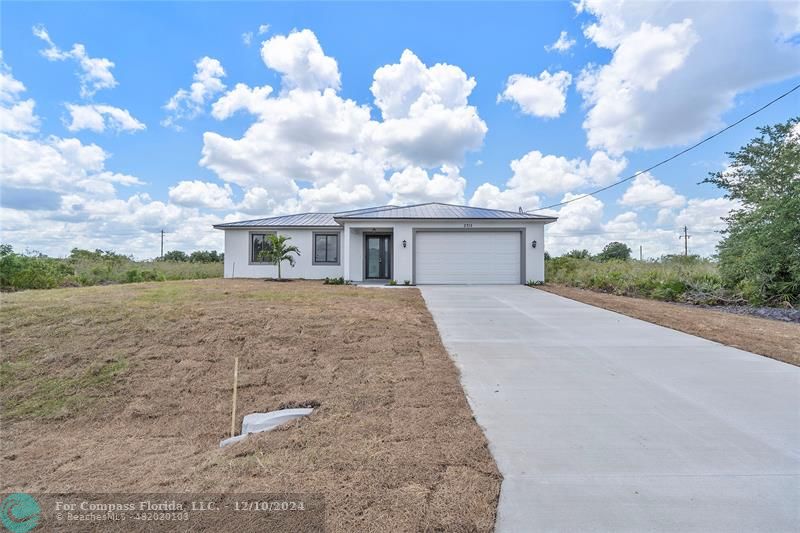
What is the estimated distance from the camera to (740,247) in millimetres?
11414

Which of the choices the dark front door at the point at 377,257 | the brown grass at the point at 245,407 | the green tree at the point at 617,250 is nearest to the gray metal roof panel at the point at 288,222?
the dark front door at the point at 377,257

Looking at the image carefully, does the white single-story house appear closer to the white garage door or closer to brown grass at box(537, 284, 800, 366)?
the white garage door

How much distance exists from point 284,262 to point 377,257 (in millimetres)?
4619

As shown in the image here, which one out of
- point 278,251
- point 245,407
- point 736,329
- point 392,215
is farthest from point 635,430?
point 278,251

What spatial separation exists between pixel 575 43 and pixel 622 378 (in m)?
11.0

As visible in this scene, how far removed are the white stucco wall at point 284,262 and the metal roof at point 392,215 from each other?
1.26ft

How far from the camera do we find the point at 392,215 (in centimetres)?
1556

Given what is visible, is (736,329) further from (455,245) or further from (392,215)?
(392,215)

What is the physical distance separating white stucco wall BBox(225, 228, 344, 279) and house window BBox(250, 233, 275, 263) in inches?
7.1

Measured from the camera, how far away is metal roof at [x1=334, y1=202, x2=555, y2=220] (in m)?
15.1

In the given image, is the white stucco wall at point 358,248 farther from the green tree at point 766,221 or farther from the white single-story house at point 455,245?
the green tree at point 766,221

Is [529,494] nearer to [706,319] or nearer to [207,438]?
[207,438]

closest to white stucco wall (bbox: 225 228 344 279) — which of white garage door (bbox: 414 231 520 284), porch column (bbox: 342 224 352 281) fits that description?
porch column (bbox: 342 224 352 281)

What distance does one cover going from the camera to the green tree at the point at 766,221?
9.99 meters
